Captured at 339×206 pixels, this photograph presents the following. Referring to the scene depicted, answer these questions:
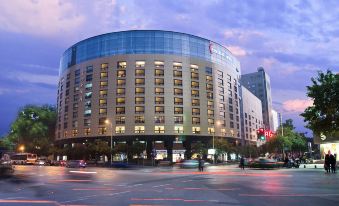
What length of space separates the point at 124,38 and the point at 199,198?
9637 centimetres

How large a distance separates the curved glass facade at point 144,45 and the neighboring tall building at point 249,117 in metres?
38.4

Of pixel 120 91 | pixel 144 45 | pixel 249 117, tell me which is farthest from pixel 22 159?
pixel 249 117

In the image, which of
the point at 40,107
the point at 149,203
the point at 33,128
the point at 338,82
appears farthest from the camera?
the point at 40,107

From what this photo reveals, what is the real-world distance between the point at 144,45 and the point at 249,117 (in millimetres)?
72240

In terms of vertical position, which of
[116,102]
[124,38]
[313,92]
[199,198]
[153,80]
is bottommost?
[199,198]

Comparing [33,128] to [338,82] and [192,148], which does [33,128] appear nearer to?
[192,148]

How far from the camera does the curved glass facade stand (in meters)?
107

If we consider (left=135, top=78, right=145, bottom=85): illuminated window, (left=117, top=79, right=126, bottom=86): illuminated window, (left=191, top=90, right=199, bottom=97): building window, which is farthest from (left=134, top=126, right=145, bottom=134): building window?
(left=191, top=90, right=199, bottom=97): building window

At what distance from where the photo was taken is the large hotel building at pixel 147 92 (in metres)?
102

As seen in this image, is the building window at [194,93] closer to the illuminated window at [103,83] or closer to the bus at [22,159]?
the illuminated window at [103,83]

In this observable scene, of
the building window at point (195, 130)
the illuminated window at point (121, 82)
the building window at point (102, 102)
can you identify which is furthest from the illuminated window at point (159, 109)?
the building window at point (102, 102)

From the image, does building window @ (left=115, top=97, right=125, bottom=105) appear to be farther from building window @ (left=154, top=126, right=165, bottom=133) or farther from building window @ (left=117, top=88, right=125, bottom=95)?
building window @ (left=154, top=126, right=165, bottom=133)

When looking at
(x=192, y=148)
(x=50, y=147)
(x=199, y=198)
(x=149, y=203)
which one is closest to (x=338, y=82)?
(x=199, y=198)

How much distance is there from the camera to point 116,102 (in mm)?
104688
